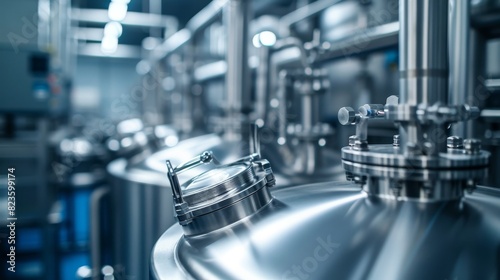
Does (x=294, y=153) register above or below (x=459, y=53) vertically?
below

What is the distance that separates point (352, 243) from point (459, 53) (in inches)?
22.0

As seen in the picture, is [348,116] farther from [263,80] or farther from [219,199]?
[263,80]

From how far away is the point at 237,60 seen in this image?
4.32ft

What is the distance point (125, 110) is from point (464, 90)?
15.8 ft

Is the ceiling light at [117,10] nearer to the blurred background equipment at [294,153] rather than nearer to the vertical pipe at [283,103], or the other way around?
the blurred background equipment at [294,153]

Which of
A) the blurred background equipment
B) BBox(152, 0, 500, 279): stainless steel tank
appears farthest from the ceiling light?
BBox(152, 0, 500, 279): stainless steel tank

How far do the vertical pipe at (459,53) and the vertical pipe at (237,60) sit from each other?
626 millimetres

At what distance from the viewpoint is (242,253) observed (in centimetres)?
49

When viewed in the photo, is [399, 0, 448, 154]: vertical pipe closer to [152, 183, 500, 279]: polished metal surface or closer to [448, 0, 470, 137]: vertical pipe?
[152, 183, 500, 279]: polished metal surface

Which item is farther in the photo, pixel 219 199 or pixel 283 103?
pixel 283 103

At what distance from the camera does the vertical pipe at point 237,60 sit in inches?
51.7

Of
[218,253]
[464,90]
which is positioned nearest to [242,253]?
[218,253]

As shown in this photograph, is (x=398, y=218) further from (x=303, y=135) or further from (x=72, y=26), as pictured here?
(x=72, y=26)

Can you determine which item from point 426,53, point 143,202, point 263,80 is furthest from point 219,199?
point 263,80
